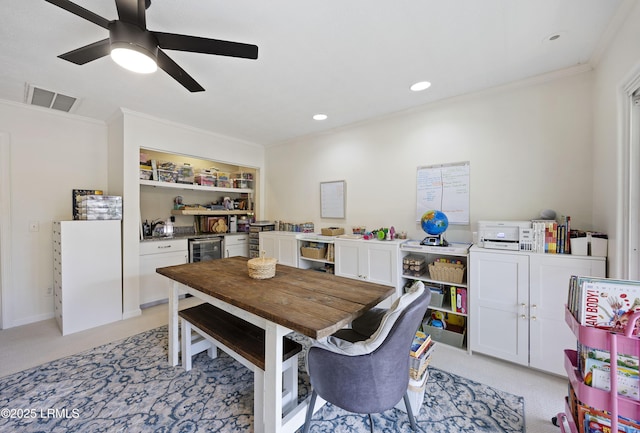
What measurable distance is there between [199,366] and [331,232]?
2101 millimetres

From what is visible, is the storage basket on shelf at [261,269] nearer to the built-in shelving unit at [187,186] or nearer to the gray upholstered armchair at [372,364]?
the gray upholstered armchair at [372,364]

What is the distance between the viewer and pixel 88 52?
155 centimetres

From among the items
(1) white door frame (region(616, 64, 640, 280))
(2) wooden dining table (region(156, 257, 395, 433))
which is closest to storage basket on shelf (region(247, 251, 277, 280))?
(2) wooden dining table (region(156, 257, 395, 433))

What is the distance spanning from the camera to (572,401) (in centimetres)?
127

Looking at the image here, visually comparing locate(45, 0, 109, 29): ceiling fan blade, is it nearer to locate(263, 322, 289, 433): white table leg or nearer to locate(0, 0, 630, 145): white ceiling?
locate(0, 0, 630, 145): white ceiling

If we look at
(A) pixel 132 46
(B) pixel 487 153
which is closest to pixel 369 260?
(B) pixel 487 153

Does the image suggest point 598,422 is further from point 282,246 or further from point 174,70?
point 282,246

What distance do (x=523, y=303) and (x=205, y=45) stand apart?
9.87 ft

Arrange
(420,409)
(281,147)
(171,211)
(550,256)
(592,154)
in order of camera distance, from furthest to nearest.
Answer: (281,147)
(171,211)
(592,154)
(550,256)
(420,409)

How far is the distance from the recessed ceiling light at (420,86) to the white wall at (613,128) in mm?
1245

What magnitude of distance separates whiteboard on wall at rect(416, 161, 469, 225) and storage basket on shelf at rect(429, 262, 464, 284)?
22.2 inches

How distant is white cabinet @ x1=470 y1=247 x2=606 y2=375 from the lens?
198cm

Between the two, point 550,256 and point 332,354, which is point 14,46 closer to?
point 332,354

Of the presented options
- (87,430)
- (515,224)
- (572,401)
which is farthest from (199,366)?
(515,224)
